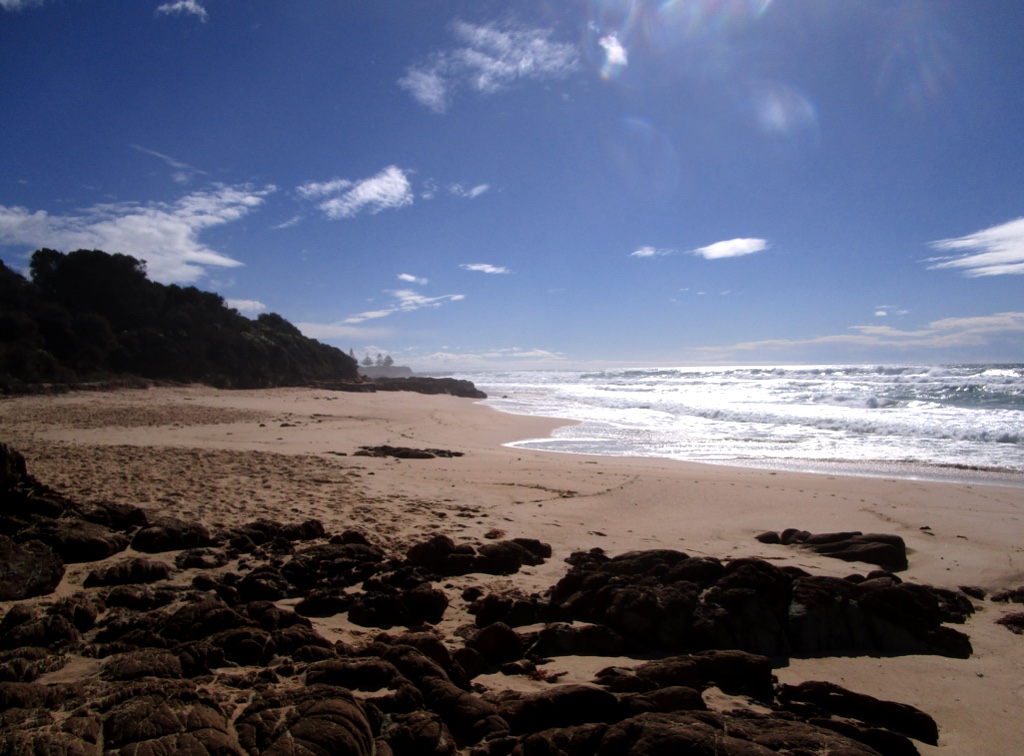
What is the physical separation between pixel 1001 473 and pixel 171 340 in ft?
111

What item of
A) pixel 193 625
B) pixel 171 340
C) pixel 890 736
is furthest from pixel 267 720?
pixel 171 340

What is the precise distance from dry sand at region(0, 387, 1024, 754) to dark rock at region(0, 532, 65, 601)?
0.53 ft

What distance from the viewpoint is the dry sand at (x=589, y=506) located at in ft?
13.7

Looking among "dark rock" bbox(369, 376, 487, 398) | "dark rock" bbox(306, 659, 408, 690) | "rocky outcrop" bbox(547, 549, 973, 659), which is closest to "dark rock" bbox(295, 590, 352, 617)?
"dark rock" bbox(306, 659, 408, 690)

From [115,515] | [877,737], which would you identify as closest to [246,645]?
[115,515]

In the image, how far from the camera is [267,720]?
294cm

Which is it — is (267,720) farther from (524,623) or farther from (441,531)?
(441,531)

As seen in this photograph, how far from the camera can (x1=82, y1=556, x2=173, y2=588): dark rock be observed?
4801 mm

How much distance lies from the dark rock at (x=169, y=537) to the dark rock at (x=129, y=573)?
1.72 ft

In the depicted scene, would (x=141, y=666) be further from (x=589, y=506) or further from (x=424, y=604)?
(x=589, y=506)

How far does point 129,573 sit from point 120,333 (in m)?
29.3

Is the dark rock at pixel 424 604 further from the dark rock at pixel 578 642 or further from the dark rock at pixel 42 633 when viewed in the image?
the dark rock at pixel 42 633

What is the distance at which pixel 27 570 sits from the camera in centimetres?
463

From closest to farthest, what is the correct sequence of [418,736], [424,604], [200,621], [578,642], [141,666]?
[418,736] < [141,666] < [200,621] < [578,642] < [424,604]
